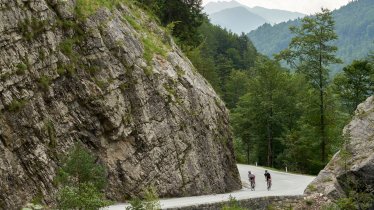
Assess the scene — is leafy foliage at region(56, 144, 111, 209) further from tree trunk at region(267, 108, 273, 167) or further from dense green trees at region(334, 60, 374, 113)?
tree trunk at region(267, 108, 273, 167)

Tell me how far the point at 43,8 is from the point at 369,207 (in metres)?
18.6

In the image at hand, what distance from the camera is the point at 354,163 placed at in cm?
2597

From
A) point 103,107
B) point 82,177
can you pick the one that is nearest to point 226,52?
point 103,107

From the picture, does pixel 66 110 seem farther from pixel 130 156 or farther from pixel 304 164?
A: pixel 304 164

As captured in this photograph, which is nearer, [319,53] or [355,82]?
[319,53]

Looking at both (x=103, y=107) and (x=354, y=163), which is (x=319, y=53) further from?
(x=103, y=107)

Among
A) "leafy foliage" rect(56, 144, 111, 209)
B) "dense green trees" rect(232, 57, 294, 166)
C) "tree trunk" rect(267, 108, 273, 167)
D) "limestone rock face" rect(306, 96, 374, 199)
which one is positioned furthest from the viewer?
"dense green trees" rect(232, 57, 294, 166)

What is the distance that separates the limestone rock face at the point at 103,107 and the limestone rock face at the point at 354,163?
21.9 ft

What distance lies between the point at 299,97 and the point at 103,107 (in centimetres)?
3860

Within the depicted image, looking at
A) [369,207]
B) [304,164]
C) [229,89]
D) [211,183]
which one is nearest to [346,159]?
[369,207]

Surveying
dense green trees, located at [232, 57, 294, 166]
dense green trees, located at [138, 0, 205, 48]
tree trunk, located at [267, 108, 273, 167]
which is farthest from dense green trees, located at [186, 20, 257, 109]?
dense green trees, located at [138, 0, 205, 48]

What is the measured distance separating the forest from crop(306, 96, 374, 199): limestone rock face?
535 centimetres

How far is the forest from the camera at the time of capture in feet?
149

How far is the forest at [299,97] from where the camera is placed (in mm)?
45469
